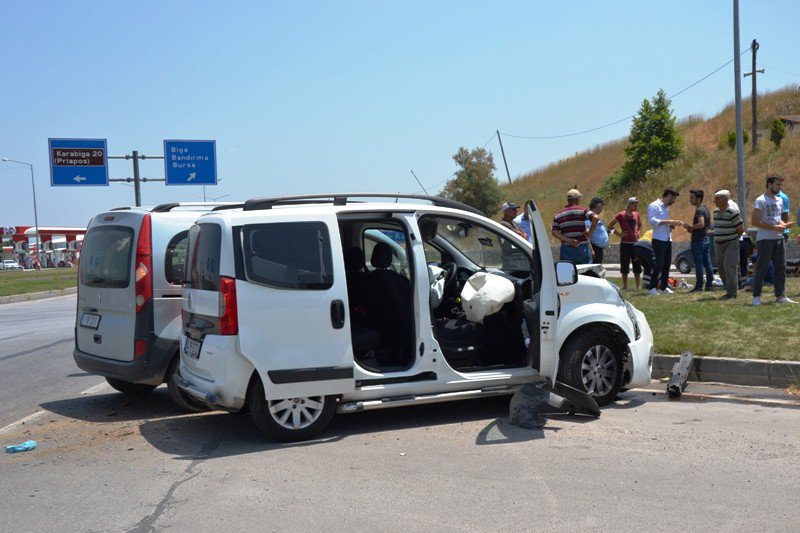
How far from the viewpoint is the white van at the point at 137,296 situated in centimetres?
724

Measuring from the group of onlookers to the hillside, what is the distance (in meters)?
15.1

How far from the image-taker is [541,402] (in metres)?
6.69

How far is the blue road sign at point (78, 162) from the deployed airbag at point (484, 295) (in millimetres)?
27241

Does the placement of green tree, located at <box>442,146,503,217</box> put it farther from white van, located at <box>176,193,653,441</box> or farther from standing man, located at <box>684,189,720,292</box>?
white van, located at <box>176,193,653,441</box>

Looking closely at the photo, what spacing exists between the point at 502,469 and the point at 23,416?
4.89m

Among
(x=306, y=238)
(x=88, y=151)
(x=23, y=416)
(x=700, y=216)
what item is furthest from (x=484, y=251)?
(x=88, y=151)

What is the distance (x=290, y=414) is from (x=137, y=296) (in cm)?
199

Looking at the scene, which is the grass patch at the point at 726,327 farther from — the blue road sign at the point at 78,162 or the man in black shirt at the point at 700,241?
the blue road sign at the point at 78,162

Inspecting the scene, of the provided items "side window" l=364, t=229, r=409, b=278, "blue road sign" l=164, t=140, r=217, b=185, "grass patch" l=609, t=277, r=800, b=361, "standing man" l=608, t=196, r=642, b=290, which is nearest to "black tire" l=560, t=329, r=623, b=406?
"side window" l=364, t=229, r=409, b=278

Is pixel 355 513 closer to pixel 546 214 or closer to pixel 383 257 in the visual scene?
pixel 383 257

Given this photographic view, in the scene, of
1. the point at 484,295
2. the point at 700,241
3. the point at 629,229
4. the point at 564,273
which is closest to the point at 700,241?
the point at 700,241

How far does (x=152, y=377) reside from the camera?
725 centimetres

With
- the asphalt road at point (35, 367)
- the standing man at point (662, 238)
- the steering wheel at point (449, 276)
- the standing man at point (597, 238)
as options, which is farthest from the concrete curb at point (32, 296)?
the steering wheel at point (449, 276)

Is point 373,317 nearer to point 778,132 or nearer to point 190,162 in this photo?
point 190,162
